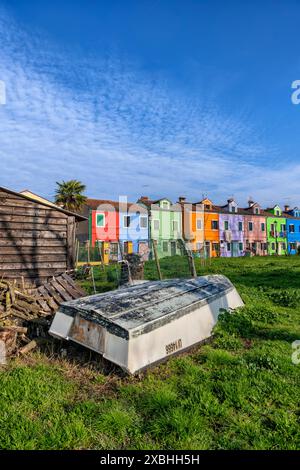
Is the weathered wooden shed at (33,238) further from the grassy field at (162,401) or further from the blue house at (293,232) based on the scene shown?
the blue house at (293,232)

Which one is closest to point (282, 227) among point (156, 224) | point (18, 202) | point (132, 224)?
point (156, 224)

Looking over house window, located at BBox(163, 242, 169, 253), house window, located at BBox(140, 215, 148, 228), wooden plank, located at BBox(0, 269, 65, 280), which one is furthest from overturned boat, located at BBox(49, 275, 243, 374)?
house window, located at BBox(140, 215, 148, 228)

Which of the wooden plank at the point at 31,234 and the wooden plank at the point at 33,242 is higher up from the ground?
the wooden plank at the point at 31,234

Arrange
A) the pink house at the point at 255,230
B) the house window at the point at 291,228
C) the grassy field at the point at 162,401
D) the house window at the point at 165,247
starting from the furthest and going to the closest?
the house window at the point at 291,228, the pink house at the point at 255,230, the house window at the point at 165,247, the grassy field at the point at 162,401

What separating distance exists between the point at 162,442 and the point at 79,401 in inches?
48.8

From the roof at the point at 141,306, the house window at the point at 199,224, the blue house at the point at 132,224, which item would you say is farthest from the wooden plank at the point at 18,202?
the house window at the point at 199,224

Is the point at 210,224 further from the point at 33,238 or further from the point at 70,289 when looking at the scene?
the point at 70,289

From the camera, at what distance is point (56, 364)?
501 cm

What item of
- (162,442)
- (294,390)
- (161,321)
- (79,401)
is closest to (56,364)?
(79,401)

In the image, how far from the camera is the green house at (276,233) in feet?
161

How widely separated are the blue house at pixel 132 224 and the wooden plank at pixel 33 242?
83.9 feet

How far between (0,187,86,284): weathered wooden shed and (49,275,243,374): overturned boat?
4858mm

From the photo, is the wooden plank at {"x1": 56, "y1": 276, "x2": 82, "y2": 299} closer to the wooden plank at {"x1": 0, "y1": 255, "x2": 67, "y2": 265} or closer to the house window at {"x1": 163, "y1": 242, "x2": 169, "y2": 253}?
the wooden plank at {"x1": 0, "y1": 255, "x2": 67, "y2": 265}

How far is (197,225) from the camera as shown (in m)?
42.7
